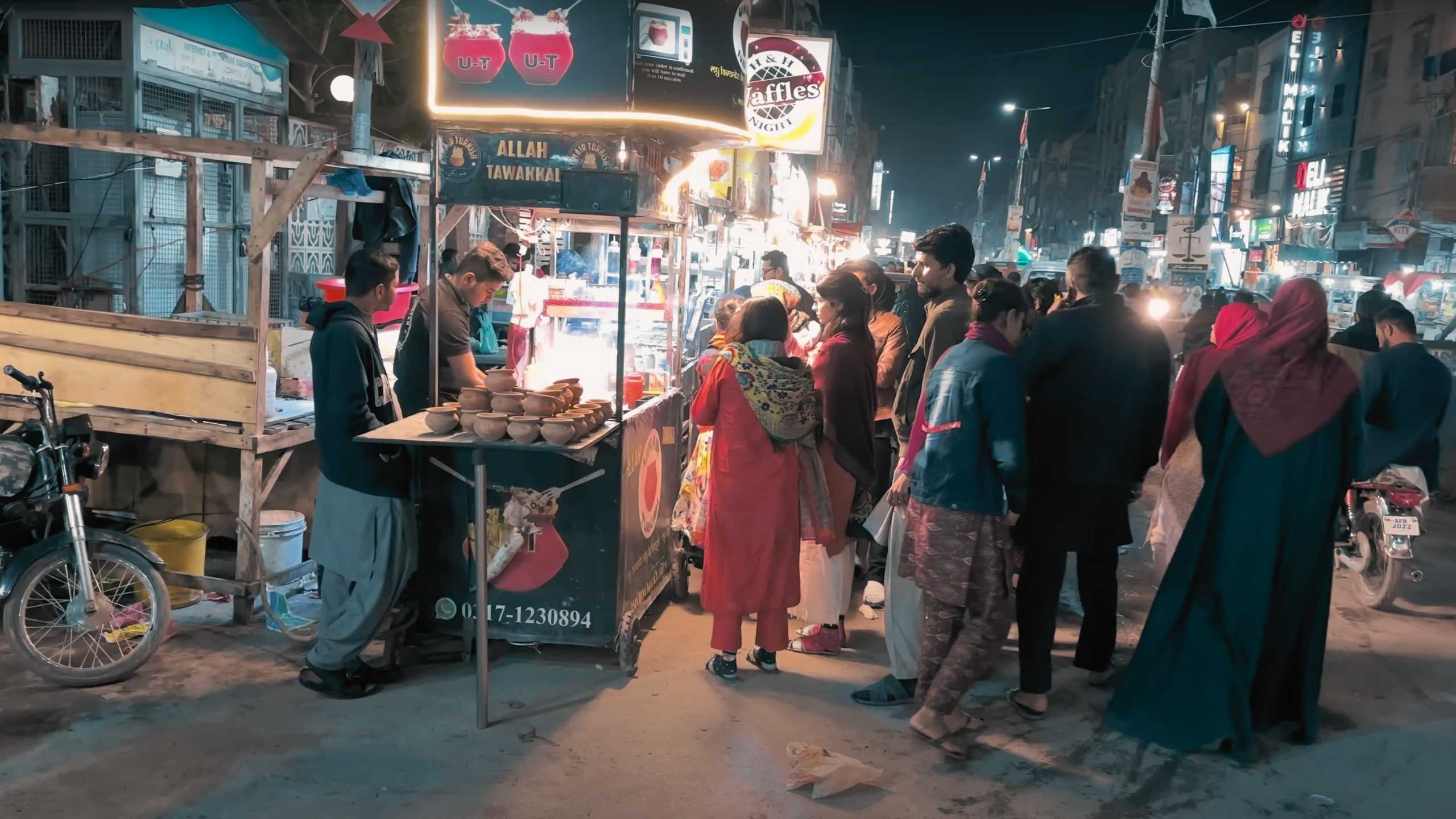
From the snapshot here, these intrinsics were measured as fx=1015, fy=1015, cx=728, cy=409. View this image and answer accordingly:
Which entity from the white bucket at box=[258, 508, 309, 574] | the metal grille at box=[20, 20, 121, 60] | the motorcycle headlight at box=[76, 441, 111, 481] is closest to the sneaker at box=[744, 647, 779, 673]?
the white bucket at box=[258, 508, 309, 574]

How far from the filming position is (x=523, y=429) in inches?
167

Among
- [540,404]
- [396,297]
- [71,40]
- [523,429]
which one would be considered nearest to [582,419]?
[540,404]

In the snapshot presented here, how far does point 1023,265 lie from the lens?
1208 inches

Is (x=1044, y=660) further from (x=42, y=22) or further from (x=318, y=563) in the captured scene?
(x=42, y=22)

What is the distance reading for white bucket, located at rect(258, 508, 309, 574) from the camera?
568 cm

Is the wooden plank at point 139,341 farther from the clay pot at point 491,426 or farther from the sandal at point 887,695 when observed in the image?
the sandal at point 887,695

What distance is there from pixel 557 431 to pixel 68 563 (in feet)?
7.95

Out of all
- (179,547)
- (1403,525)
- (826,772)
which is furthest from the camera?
(1403,525)

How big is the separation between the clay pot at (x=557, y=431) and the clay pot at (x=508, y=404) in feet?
0.67

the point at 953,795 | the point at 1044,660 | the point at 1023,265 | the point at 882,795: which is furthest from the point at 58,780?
the point at 1023,265

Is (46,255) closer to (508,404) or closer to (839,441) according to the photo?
(508,404)

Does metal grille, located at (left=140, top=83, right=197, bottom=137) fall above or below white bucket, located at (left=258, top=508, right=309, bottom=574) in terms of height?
above

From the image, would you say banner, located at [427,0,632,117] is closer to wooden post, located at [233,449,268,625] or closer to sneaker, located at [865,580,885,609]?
wooden post, located at [233,449,268,625]

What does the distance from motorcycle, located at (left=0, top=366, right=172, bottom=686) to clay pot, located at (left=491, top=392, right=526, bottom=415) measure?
6.08 feet
